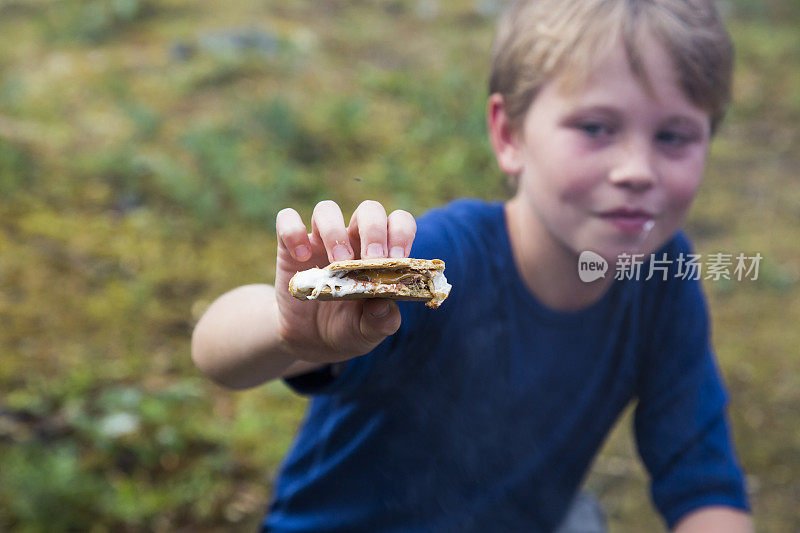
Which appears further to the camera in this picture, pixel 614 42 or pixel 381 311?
pixel 614 42

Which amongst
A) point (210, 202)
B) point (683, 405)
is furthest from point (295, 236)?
point (210, 202)

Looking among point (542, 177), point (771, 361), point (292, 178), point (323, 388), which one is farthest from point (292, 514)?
point (771, 361)

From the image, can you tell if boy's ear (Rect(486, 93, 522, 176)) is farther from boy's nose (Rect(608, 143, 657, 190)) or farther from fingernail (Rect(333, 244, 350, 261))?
fingernail (Rect(333, 244, 350, 261))

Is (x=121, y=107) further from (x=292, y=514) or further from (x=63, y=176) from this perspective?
(x=292, y=514)

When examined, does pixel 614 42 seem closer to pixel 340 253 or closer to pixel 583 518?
pixel 340 253

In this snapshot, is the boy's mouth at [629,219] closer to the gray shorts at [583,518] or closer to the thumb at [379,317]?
the thumb at [379,317]
